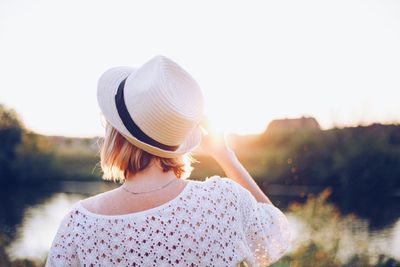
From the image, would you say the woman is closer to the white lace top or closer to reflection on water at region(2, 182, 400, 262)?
the white lace top

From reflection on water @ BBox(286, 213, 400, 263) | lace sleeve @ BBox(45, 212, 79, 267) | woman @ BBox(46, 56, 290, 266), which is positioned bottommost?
reflection on water @ BBox(286, 213, 400, 263)

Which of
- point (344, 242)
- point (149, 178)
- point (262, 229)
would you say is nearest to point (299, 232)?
point (344, 242)

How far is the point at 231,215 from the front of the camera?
121cm

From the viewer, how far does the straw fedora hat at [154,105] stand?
1147 mm

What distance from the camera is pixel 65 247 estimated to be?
1166 millimetres

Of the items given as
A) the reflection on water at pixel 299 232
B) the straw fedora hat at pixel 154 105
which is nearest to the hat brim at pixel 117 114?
the straw fedora hat at pixel 154 105

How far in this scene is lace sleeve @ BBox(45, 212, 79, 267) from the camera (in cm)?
117

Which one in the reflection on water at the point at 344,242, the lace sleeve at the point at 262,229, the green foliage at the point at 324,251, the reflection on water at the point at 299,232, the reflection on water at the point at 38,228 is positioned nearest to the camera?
the lace sleeve at the point at 262,229

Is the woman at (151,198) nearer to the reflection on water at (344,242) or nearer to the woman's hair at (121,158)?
the woman's hair at (121,158)

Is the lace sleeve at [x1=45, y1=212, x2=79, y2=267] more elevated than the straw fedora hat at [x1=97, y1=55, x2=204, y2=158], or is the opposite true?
the straw fedora hat at [x1=97, y1=55, x2=204, y2=158]

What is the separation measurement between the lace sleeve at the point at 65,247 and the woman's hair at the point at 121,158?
0.15 metres

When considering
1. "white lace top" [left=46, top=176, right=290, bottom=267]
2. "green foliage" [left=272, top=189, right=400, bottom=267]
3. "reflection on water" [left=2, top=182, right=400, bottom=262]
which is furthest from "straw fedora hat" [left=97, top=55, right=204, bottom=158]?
"green foliage" [left=272, top=189, right=400, bottom=267]

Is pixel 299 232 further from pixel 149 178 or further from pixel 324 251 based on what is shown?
pixel 149 178

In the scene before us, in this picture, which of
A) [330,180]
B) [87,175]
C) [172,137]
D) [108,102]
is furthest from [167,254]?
[87,175]
